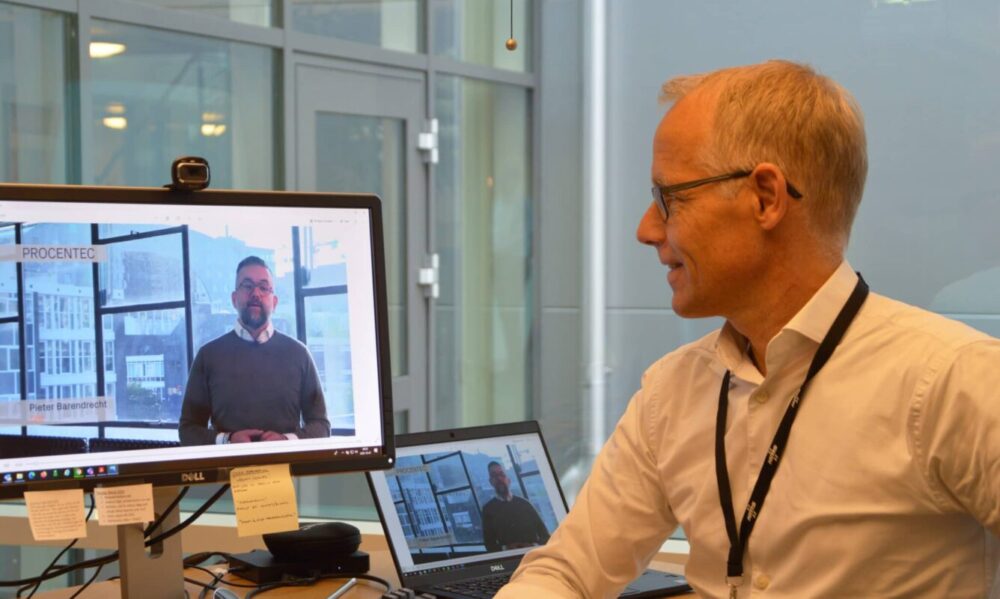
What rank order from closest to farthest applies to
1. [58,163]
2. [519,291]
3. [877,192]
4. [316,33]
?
1. [58,163]
2. [877,192]
3. [316,33]
4. [519,291]

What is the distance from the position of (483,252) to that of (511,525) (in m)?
3.76

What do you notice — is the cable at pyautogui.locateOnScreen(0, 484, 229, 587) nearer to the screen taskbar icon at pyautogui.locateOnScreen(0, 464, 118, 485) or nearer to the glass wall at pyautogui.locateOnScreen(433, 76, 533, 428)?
the screen taskbar icon at pyautogui.locateOnScreen(0, 464, 118, 485)

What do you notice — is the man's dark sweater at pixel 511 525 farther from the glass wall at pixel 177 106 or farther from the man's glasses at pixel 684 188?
the glass wall at pixel 177 106

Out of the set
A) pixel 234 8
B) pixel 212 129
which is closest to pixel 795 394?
pixel 212 129

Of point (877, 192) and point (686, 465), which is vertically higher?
point (877, 192)

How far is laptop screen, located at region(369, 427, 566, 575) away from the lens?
184 cm

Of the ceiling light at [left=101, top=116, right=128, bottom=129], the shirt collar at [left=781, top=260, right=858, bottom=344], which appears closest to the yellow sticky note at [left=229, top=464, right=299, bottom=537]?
the shirt collar at [left=781, top=260, right=858, bottom=344]

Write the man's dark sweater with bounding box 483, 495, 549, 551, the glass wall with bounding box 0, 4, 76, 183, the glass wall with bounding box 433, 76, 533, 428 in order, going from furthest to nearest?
1. the glass wall with bounding box 433, 76, 533, 428
2. the glass wall with bounding box 0, 4, 76, 183
3. the man's dark sweater with bounding box 483, 495, 549, 551

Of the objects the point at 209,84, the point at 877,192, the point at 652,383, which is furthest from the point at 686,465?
the point at 209,84

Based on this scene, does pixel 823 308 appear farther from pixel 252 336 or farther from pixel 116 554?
pixel 116 554

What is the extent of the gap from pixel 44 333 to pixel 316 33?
11.6ft

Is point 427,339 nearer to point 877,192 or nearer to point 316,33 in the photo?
point 316,33

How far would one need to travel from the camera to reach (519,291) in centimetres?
572

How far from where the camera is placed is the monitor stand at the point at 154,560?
1592 mm
